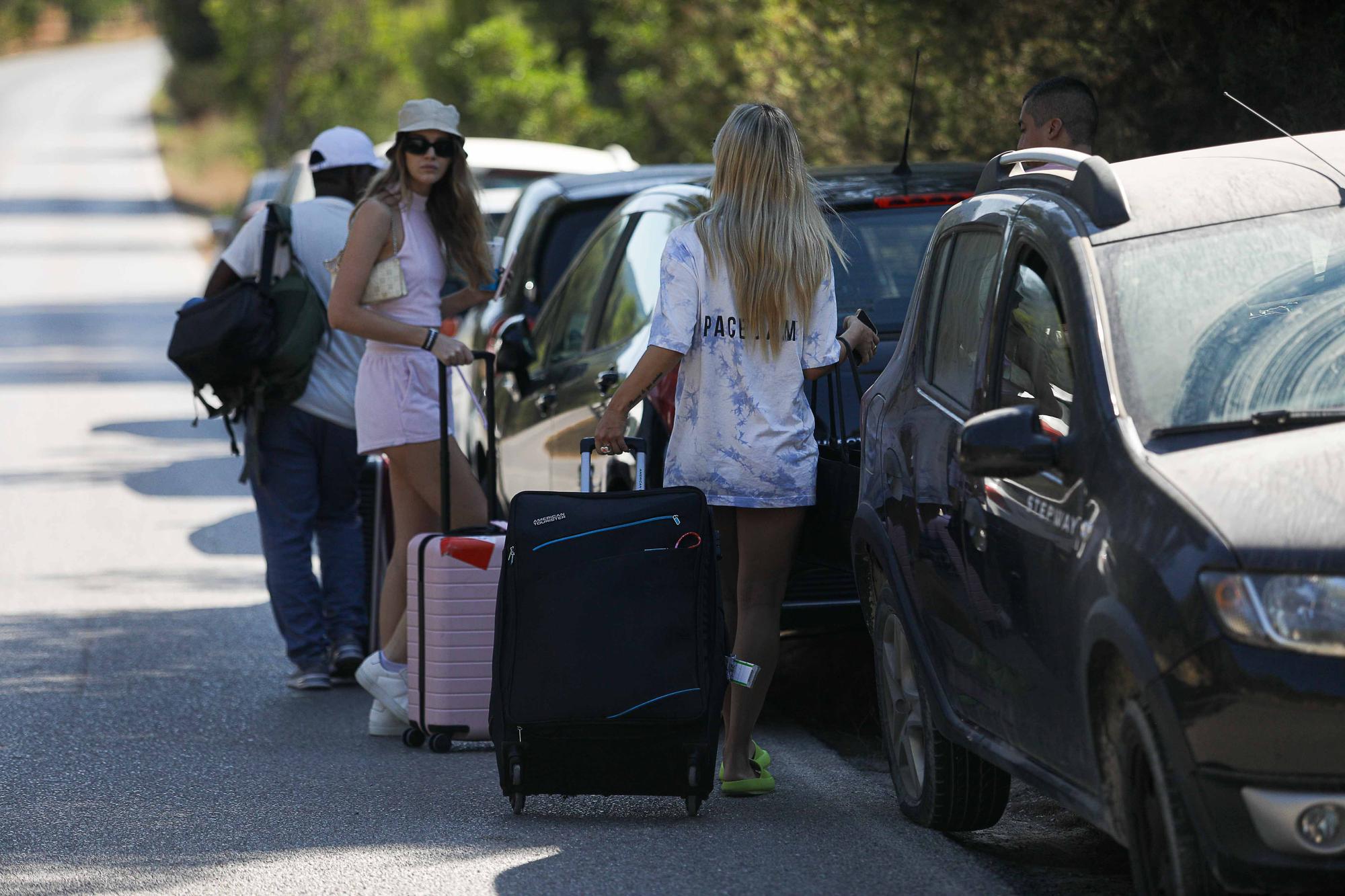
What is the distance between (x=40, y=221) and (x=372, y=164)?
38052mm

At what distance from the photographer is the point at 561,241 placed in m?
9.78

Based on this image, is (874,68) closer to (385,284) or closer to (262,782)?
(385,284)

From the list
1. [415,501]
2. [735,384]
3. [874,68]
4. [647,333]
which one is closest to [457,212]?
[647,333]

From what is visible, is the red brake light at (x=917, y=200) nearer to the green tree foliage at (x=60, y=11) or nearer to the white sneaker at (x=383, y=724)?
the white sneaker at (x=383, y=724)

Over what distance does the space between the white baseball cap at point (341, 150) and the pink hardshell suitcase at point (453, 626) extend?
187 cm

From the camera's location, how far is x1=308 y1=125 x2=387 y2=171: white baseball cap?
779cm

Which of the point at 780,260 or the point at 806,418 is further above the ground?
the point at 780,260

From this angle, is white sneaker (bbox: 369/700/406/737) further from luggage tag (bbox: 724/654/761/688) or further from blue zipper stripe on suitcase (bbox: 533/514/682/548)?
blue zipper stripe on suitcase (bbox: 533/514/682/548)

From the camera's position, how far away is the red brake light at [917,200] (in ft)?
23.2

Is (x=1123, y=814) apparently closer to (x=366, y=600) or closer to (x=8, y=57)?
(x=366, y=600)

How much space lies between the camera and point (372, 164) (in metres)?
7.92

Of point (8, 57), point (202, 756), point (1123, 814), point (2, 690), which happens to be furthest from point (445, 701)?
point (8, 57)

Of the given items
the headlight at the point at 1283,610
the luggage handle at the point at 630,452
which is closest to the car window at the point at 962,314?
the luggage handle at the point at 630,452

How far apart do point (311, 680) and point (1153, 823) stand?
458 cm
